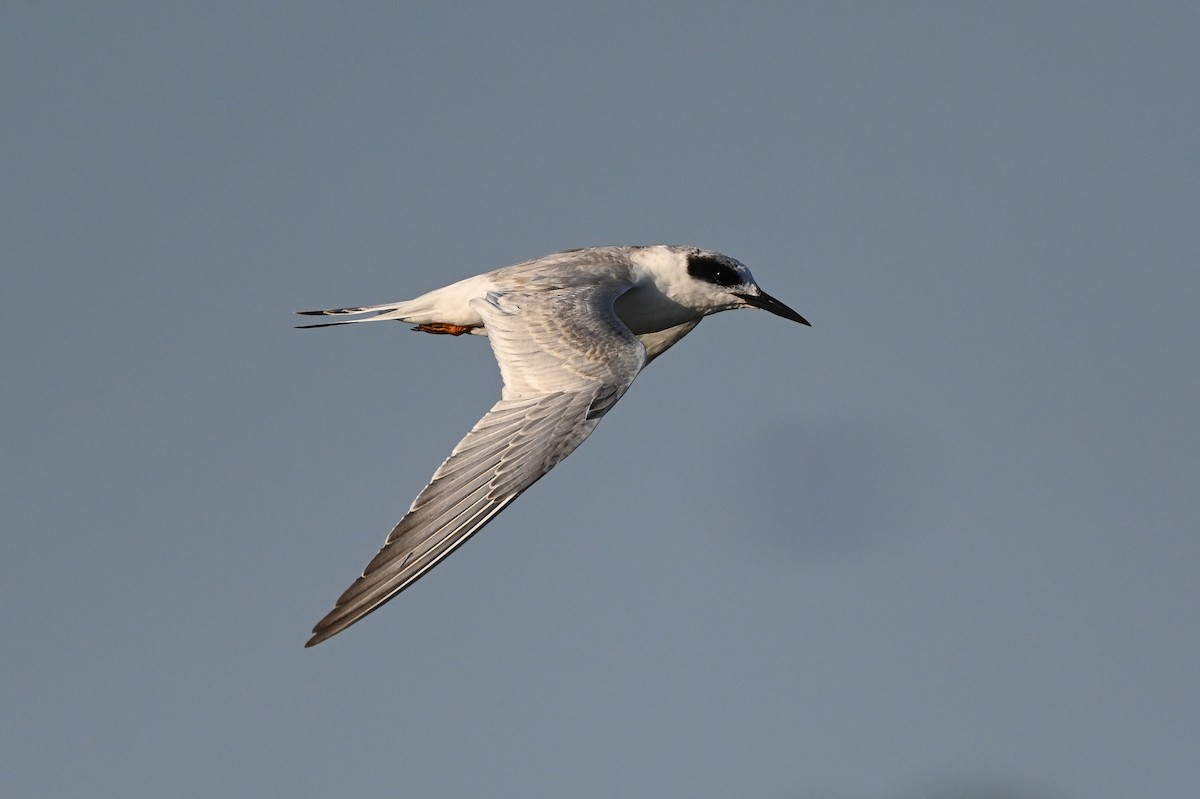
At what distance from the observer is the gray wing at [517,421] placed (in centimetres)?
1002

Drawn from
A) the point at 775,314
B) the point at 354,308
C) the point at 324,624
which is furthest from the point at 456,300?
the point at 324,624

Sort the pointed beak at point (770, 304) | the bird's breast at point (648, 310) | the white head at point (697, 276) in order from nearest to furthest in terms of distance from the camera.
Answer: the bird's breast at point (648, 310), the white head at point (697, 276), the pointed beak at point (770, 304)

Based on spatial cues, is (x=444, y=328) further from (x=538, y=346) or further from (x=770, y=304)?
(x=770, y=304)

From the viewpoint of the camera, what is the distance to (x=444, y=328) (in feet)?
47.7

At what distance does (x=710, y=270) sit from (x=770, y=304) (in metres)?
0.87

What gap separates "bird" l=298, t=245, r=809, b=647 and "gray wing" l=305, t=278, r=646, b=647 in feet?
0.03

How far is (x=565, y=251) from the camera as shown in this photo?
49.7ft

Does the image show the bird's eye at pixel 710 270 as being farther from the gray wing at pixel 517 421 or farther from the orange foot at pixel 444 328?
the orange foot at pixel 444 328

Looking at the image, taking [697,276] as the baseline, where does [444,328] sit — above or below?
below

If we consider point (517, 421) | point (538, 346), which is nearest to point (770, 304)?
point (538, 346)

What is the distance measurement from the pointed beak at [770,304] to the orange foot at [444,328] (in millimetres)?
3191

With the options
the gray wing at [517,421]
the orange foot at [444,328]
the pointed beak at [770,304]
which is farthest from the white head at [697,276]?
the orange foot at [444,328]

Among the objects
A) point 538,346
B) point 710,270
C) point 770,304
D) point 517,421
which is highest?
point 710,270

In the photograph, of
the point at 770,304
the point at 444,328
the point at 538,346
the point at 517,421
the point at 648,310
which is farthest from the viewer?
the point at 770,304
